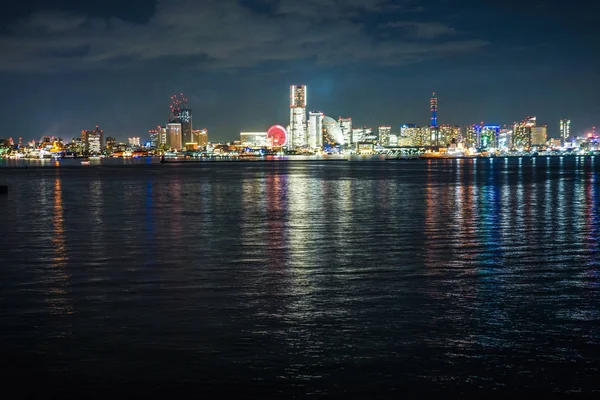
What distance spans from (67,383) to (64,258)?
10776 mm

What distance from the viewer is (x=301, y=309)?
40.3 feet

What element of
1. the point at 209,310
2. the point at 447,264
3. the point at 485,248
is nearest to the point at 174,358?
the point at 209,310

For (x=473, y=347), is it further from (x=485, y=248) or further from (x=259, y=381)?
(x=485, y=248)

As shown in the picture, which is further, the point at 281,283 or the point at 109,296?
the point at 281,283

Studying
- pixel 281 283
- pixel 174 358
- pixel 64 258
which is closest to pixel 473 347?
pixel 174 358

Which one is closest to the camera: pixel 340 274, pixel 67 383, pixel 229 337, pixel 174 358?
pixel 67 383

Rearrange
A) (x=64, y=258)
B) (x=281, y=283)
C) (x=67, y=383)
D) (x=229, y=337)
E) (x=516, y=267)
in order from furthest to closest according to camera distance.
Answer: (x=64, y=258), (x=516, y=267), (x=281, y=283), (x=229, y=337), (x=67, y=383)

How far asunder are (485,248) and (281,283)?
27.7ft

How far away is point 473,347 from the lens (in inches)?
393

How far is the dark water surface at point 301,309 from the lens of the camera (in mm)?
8828

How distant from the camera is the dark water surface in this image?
8828 millimetres

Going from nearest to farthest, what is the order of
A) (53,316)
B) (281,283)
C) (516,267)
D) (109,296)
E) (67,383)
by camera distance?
(67,383)
(53,316)
(109,296)
(281,283)
(516,267)

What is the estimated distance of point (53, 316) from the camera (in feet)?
38.6

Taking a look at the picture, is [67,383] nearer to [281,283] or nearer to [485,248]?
[281,283]
